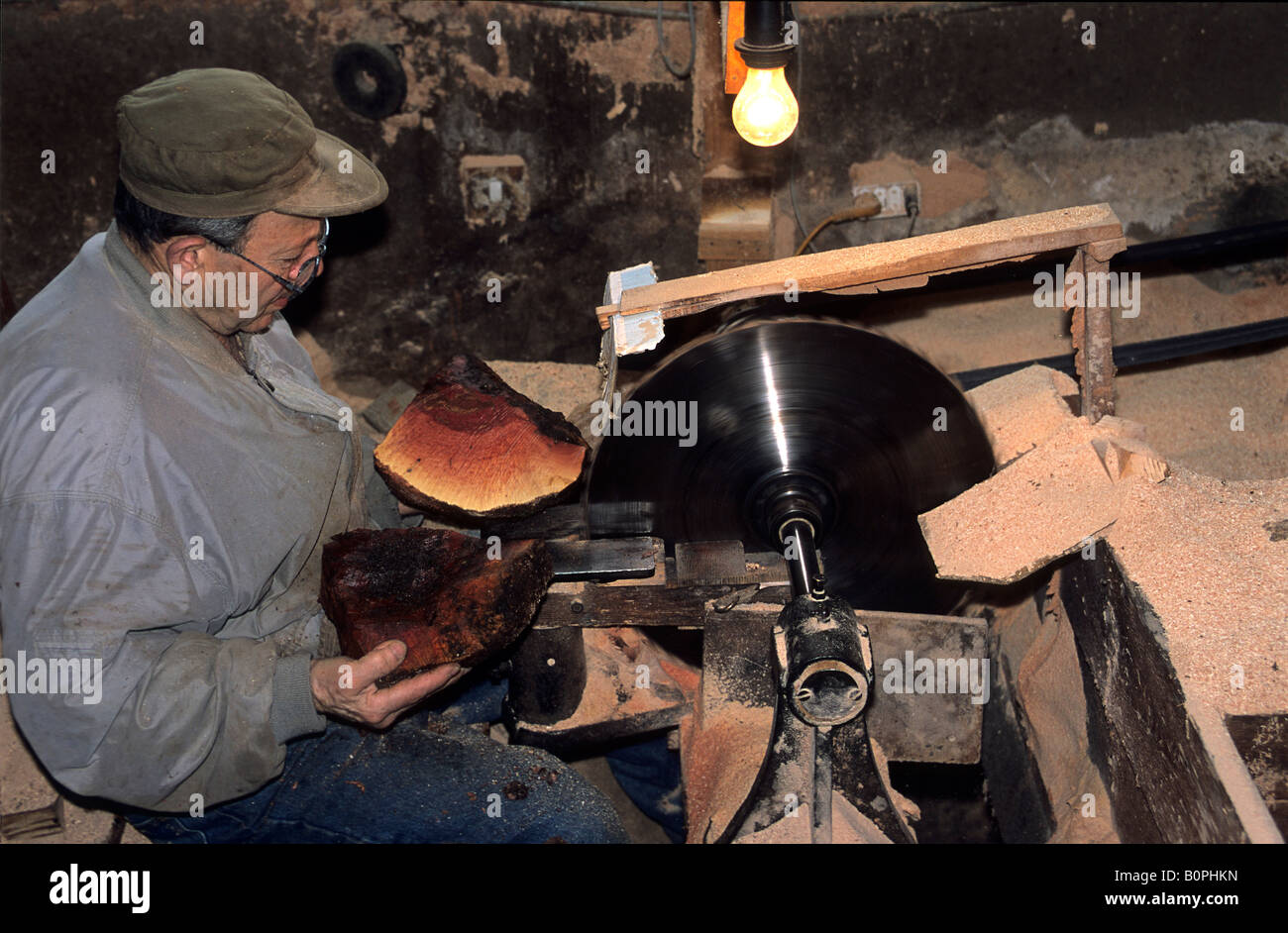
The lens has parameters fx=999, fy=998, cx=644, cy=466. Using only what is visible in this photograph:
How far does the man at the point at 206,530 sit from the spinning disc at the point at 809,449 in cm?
67

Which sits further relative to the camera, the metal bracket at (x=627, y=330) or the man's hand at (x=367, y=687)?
the metal bracket at (x=627, y=330)

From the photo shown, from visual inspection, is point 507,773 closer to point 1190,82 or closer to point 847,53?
point 847,53

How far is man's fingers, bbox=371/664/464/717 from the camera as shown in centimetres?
198

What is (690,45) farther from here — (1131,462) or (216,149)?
(1131,462)

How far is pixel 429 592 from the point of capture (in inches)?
82.2

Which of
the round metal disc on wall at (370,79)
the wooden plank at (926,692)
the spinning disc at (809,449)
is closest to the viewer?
the spinning disc at (809,449)

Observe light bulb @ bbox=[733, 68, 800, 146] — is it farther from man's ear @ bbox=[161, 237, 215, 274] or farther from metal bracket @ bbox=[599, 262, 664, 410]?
man's ear @ bbox=[161, 237, 215, 274]

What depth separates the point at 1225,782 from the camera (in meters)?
1.61

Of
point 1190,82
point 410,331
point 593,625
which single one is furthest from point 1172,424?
point 410,331

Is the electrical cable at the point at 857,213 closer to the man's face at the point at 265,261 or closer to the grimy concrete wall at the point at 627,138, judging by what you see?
the grimy concrete wall at the point at 627,138

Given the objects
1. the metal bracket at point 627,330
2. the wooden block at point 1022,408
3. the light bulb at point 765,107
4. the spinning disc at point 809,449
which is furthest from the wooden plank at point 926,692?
the light bulb at point 765,107

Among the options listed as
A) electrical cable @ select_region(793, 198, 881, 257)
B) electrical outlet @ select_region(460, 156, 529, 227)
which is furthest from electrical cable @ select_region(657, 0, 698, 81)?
electrical cable @ select_region(793, 198, 881, 257)

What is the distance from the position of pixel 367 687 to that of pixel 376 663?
0.06 meters

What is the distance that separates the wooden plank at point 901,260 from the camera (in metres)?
2.05
